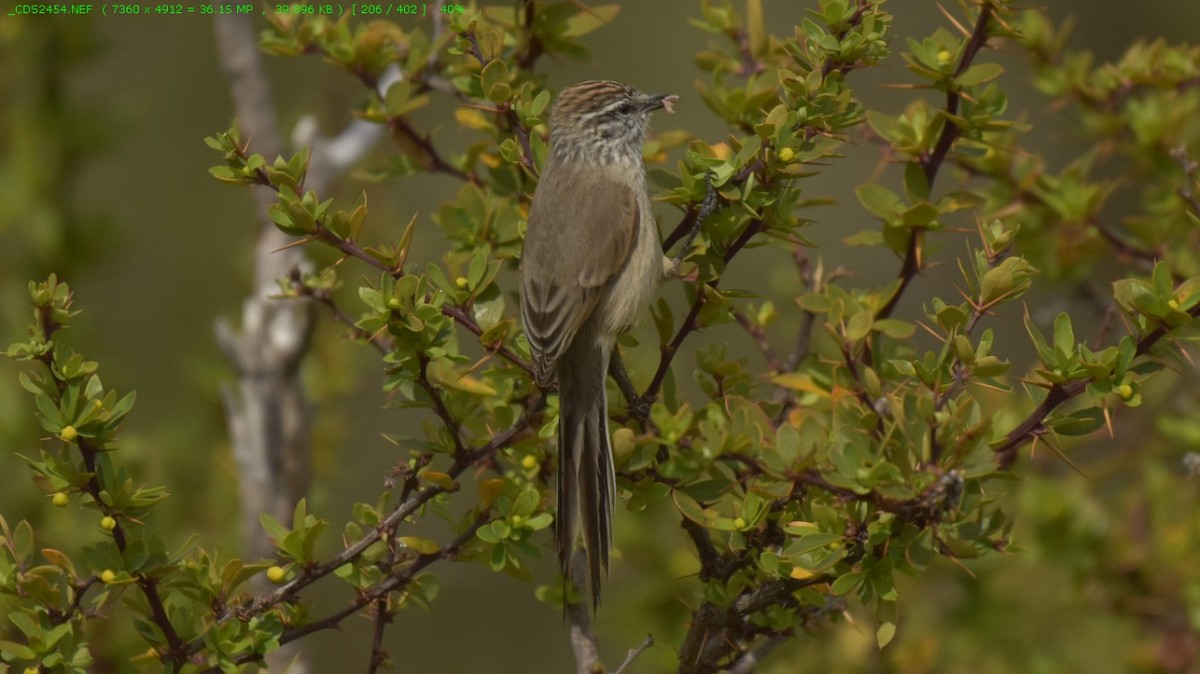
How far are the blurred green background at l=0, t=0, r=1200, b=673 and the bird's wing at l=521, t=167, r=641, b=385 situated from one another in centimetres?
46

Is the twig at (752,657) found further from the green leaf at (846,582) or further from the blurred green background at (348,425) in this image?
the blurred green background at (348,425)

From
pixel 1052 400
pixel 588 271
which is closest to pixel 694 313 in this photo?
pixel 588 271

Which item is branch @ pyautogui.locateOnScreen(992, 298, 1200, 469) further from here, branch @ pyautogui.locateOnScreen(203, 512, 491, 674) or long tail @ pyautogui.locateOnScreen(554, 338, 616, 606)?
branch @ pyautogui.locateOnScreen(203, 512, 491, 674)

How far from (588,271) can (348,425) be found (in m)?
2.95

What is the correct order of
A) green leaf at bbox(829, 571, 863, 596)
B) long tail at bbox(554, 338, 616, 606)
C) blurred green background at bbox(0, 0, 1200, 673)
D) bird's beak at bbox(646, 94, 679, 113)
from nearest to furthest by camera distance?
green leaf at bbox(829, 571, 863, 596) < long tail at bbox(554, 338, 616, 606) < bird's beak at bbox(646, 94, 679, 113) < blurred green background at bbox(0, 0, 1200, 673)

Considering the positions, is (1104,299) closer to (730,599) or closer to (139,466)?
(730,599)

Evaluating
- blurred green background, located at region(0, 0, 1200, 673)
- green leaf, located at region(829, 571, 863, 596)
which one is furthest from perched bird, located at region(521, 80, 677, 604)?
green leaf, located at region(829, 571, 863, 596)

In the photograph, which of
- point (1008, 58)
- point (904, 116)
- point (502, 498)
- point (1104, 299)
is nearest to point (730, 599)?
point (502, 498)

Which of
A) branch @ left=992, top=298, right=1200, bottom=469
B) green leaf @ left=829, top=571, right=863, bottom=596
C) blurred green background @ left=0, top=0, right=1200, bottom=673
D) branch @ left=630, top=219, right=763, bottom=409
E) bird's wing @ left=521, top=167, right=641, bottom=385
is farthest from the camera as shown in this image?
blurred green background @ left=0, top=0, right=1200, bottom=673

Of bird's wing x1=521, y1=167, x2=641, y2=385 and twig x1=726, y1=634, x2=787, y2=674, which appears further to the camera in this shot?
bird's wing x1=521, y1=167, x2=641, y2=385

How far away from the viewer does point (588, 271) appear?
4.02 metres

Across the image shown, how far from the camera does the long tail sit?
3.30 metres

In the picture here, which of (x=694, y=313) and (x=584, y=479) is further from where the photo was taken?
(x=584, y=479)

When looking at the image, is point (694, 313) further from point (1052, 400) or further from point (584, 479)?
point (1052, 400)
